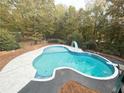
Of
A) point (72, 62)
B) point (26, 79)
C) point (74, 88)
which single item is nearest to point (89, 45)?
point (72, 62)

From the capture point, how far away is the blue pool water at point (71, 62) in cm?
901

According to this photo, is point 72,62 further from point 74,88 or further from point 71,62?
point 74,88

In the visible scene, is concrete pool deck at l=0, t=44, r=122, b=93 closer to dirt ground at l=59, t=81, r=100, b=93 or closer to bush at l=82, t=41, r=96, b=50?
dirt ground at l=59, t=81, r=100, b=93

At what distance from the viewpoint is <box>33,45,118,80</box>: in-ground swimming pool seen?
350 inches

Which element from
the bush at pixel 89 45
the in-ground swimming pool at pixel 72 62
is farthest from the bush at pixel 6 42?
the bush at pixel 89 45

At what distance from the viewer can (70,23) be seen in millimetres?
16438

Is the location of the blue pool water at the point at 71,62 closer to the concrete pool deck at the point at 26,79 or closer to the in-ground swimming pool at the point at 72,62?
the in-ground swimming pool at the point at 72,62

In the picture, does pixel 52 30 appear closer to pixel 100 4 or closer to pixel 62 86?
pixel 100 4

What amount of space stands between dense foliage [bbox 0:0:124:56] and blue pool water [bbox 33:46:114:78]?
2418mm

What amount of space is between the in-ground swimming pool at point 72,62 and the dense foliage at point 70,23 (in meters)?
2.38

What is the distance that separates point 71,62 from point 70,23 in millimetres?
6499

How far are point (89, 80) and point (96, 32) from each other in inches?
331

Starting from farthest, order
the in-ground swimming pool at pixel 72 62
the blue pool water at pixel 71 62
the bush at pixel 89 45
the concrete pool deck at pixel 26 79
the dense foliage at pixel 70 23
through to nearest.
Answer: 1. the bush at pixel 89 45
2. the dense foliage at pixel 70 23
3. the blue pool water at pixel 71 62
4. the in-ground swimming pool at pixel 72 62
5. the concrete pool deck at pixel 26 79

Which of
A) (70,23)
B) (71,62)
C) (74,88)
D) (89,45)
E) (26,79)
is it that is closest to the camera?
(74,88)
